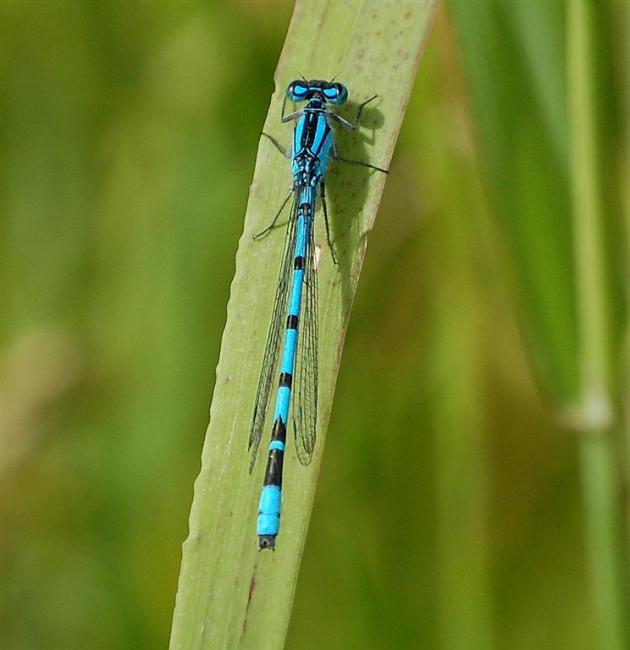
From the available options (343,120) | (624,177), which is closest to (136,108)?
(343,120)

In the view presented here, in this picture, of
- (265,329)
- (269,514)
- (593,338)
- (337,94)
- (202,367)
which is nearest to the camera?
(269,514)

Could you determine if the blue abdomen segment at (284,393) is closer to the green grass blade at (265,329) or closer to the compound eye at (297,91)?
the green grass blade at (265,329)

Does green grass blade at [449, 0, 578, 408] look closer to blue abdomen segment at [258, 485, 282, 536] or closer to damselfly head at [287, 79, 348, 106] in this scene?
damselfly head at [287, 79, 348, 106]

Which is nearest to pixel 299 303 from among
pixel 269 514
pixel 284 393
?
pixel 284 393

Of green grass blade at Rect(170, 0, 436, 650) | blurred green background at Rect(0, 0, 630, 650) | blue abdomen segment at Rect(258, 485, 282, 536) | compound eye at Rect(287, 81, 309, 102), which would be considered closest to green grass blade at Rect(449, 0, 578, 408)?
green grass blade at Rect(170, 0, 436, 650)

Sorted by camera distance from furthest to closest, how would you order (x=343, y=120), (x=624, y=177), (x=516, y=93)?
(x=624, y=177) < (x=343, y=120) < (x=516, y=93)

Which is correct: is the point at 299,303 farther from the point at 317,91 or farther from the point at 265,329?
the point at 317,91

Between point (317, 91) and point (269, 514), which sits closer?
point (269, 514)

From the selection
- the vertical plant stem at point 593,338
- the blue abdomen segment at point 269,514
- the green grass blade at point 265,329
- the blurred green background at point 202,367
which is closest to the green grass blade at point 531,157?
the vertical plant stem at point 593,338

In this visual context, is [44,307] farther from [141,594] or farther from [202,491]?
[202,491]
